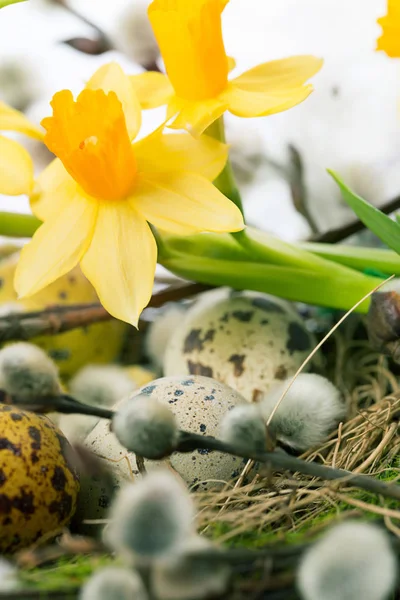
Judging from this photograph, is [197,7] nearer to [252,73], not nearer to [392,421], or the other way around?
[252,73]

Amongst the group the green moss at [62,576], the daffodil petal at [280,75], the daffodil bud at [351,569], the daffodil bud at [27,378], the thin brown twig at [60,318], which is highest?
the daffodil petal at [280,75]

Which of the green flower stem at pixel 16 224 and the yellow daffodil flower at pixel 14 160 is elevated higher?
the yellow daffodil flower at pixel 14 160

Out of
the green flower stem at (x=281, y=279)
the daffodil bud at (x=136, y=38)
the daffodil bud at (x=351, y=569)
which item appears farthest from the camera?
the daffodil bud at (x=136, y=38)

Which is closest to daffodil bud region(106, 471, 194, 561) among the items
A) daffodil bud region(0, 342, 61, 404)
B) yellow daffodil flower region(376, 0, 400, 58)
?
daffodil bud region(0, 342, 61, 404)

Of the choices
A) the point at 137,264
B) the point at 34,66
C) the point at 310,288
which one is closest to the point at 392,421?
the point at 310,288

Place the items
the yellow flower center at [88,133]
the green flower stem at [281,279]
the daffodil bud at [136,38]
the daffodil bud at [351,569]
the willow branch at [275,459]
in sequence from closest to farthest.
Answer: the daffodil bud at [351,569], the willow branch at [275,459], the yellow flower center at [88,133], the green flower stem at [281,279], the daffodil bud at [136,38]

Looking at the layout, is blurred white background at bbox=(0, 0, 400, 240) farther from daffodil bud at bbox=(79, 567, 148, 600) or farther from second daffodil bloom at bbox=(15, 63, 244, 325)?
daffodil bud at bbox=(79, 567, 148, 600)

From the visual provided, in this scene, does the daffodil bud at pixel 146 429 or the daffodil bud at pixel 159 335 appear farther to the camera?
the daffodil bud at pixel 159 335

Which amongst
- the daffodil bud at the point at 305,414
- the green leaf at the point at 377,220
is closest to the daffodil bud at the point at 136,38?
the green leaf at the point at 377,220

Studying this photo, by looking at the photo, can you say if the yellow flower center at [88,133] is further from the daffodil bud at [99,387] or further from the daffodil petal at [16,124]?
the daffodil bud at [99,387]
